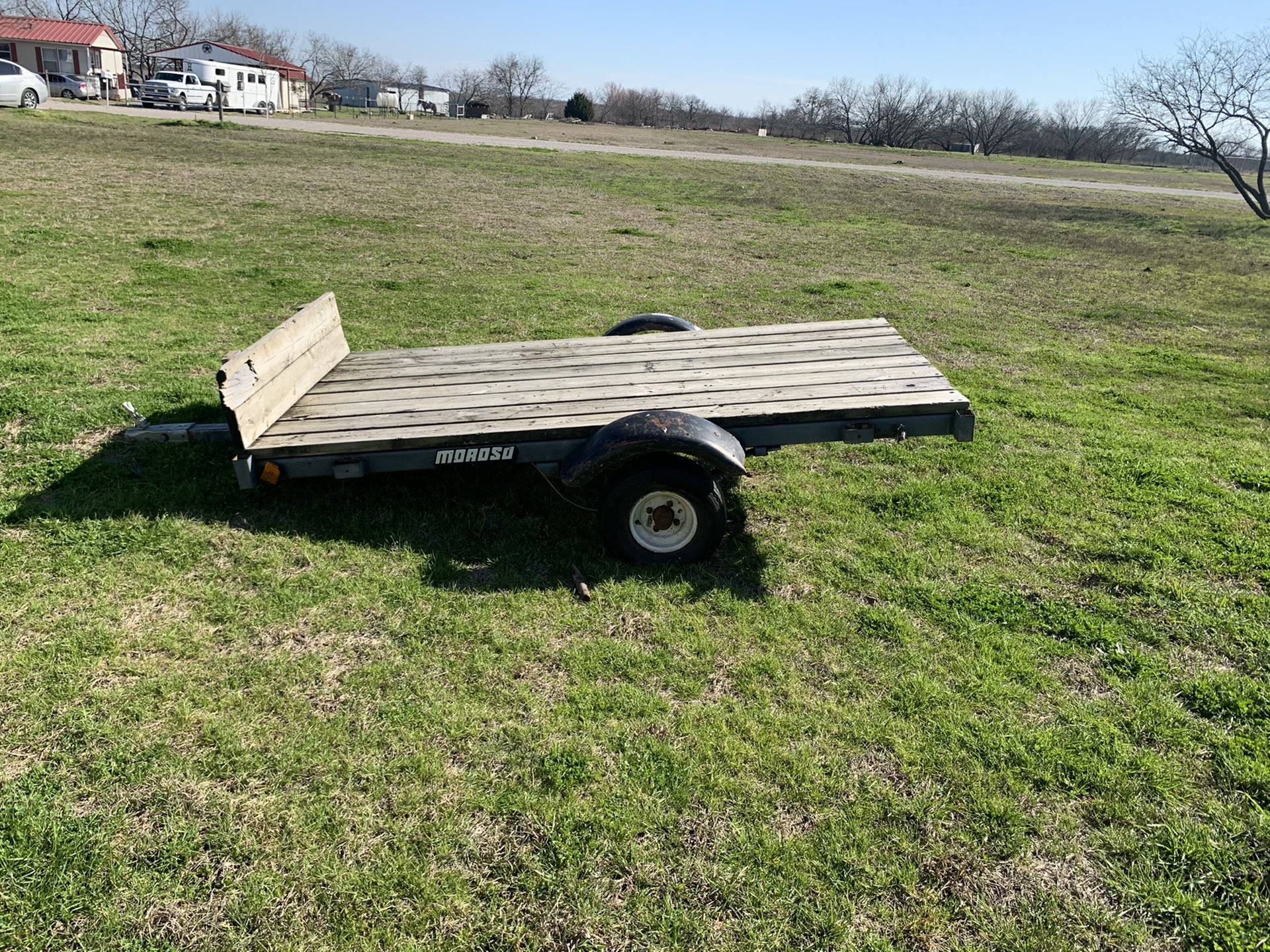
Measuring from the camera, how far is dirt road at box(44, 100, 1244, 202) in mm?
27500

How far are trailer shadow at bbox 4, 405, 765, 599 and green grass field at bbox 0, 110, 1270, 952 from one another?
3cm

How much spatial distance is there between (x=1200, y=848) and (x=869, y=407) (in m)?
2.19

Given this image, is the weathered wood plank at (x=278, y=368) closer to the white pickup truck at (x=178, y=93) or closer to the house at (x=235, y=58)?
the white pickup truck at (x=178, y=93)

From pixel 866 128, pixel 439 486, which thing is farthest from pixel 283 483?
pixel 866 128

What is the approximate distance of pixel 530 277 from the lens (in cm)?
1033

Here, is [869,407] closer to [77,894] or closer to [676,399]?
[676,399]

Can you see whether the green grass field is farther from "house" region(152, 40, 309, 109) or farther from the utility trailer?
"house" region(152, 40, 309, 109)

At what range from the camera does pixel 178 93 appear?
36.2 meters

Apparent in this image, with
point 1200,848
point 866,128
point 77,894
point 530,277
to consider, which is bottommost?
point 77,894

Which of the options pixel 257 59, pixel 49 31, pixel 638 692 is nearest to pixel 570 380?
pixel 638 692

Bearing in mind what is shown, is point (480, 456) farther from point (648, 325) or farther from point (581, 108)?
point (581, 108)

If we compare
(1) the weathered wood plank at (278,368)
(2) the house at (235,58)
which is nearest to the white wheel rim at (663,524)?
(1) the weathered wood plank at (278,368)

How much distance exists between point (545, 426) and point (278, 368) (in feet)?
4.98

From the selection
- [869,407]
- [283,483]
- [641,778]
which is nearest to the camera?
[641,778]
